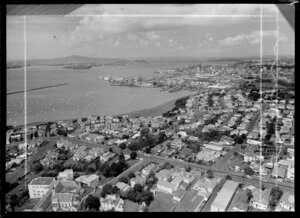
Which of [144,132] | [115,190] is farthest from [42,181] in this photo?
[144,132]

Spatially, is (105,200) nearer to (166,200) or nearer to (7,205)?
(166,200)

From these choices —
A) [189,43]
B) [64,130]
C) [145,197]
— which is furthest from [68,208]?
[189,43]

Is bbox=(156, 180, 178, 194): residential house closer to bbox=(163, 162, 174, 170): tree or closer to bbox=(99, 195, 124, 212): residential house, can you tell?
bbox=(163, 162, 174, 170): tree

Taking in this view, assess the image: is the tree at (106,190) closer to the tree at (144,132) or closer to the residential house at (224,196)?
the tree at (144,132)

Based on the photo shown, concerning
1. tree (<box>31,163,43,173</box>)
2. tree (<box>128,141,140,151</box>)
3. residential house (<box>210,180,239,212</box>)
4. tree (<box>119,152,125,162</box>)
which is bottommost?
residential house (<box>210,180,239,212</box>)

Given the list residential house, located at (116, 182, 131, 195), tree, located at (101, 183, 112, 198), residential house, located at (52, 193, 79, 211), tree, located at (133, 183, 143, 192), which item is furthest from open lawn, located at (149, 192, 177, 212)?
residential house, located at (52, 193, 79, 211)

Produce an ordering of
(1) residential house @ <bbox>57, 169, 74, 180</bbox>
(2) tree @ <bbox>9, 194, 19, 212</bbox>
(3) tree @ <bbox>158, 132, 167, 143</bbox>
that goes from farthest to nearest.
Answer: (3) tree @ <bbox>158, 132, 167, 143</bbox> < (1) residential house @ <bbox>57, 169, 74, 180</bbox> < (2) tree @ <bbox>9, 194, 19, 212</bbox>
